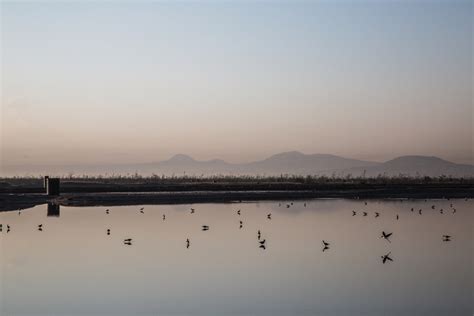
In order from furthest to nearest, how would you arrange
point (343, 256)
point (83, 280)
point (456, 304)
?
point (343, 256), point (83, 280), point (456, 304)

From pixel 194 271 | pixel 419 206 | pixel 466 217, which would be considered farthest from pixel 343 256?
pixel 419 206

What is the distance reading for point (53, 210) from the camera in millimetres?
56125

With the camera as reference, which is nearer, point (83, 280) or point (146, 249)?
point (83, 280)

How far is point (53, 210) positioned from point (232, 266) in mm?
29420

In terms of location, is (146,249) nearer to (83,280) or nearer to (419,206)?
(83,280)

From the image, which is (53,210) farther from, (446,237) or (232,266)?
(446,237)

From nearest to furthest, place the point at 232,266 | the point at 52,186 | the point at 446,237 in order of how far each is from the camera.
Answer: the point at 232,266 → the point at 446,237 → the point at 52,186

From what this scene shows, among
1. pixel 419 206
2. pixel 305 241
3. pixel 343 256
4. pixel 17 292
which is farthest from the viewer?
pixel 419 206

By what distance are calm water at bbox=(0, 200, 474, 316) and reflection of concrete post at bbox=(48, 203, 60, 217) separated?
0.93m

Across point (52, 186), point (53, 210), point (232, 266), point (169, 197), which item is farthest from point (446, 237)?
point (52, 186)

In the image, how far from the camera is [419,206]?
6506 centimetres

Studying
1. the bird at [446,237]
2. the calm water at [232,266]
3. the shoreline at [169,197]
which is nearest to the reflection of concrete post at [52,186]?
the shoreline at [169,197]

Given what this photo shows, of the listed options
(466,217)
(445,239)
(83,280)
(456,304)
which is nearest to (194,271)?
(83,280)

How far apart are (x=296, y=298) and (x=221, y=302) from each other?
2.69 m
